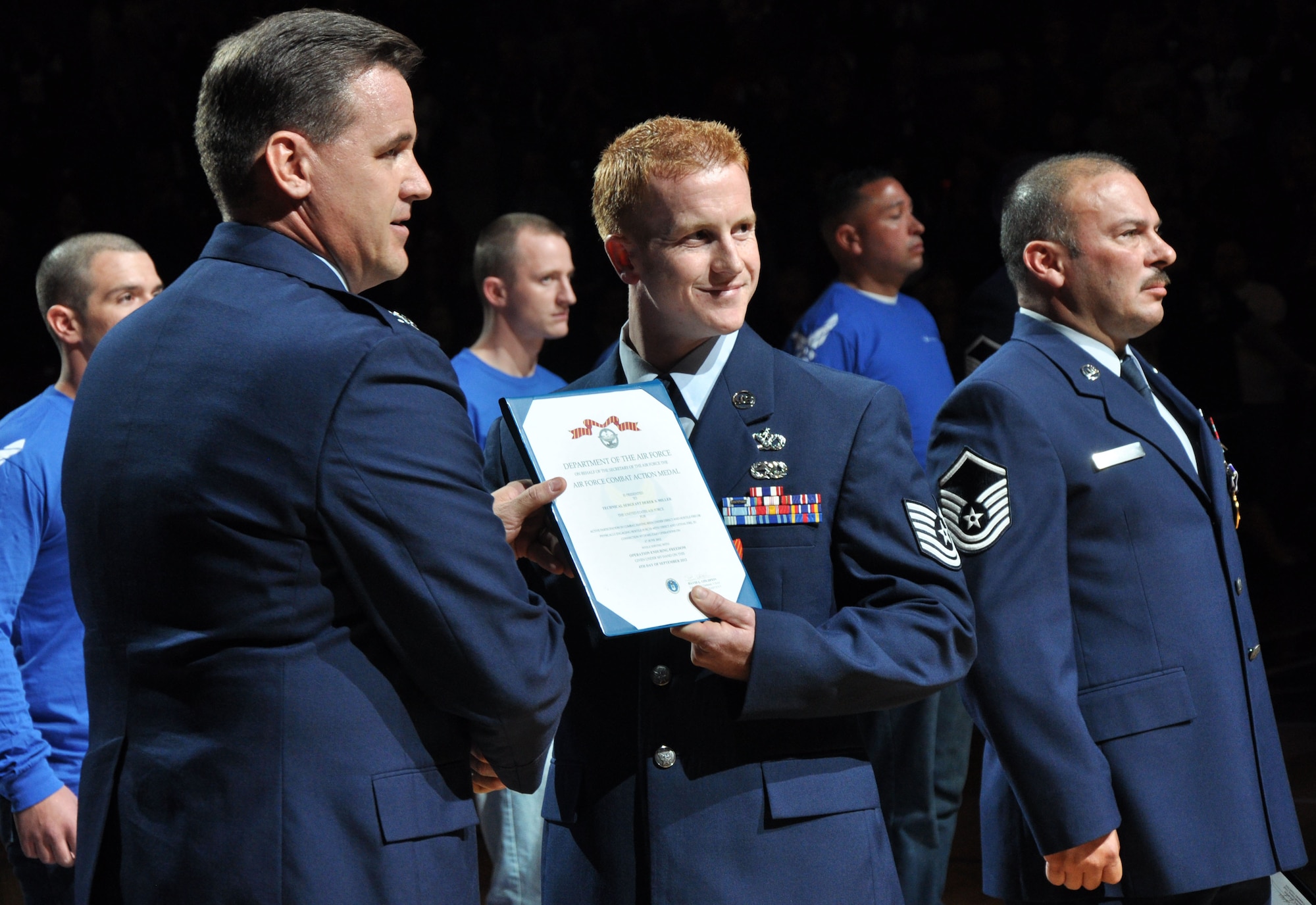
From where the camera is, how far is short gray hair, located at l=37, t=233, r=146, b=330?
9.32 feet

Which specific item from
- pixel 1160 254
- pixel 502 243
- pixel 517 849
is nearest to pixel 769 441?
pixel 1160 254

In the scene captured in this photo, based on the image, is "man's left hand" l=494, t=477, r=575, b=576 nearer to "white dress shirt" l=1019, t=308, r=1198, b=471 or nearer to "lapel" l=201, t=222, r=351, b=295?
"lapel" l=201, t=222, r=351, b=295

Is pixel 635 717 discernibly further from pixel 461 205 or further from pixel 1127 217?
pixel 461 205

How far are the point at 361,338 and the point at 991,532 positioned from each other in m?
1.10

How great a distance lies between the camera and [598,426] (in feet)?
5.39

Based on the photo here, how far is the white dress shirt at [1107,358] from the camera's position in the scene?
89.7 inches

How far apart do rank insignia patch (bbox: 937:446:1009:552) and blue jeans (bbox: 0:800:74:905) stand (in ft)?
5.64

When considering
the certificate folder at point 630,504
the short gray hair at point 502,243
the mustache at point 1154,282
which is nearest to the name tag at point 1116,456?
the mustache at point 1154,282

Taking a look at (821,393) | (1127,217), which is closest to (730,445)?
(821,393)

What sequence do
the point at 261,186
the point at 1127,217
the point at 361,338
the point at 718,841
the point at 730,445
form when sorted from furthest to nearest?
1. the point at 1127,217
2. the point at 730,445
3. the point at 718,841
4. the point at 261,186
5. the point at 361,338

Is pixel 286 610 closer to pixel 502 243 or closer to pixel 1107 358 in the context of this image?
pixel 1107 358

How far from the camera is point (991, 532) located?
2.07 m

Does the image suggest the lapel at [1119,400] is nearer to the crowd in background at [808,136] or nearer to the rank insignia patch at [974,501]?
the rank insignia patch at [974,501]

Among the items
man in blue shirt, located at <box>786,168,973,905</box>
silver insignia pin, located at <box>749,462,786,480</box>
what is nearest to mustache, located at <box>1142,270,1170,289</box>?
silver insignia pin, located at <box>749,462,786,480</box>
